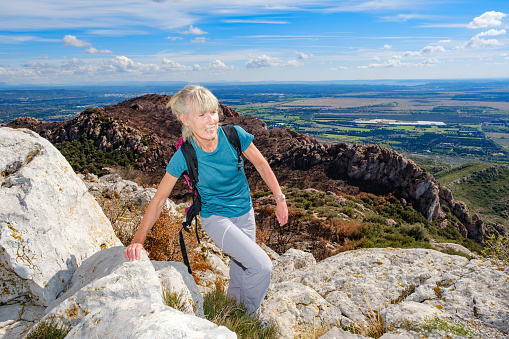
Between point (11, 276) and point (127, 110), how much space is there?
2362 inches

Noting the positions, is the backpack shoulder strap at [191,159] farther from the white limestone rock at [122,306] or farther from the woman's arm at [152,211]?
the white limestone rock at [122,306]

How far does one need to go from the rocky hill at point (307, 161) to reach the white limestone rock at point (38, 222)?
855 inches

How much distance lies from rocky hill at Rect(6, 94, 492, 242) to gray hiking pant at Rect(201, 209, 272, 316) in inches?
902

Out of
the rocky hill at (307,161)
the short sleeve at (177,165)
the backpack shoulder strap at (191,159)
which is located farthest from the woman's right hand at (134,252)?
the rocky hill at (307,161)

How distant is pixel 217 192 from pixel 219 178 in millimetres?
189

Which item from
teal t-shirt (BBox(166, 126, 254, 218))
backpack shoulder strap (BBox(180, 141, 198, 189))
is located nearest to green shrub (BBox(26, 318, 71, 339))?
teal t-shirt (BBox(166, 126, 254, 218))

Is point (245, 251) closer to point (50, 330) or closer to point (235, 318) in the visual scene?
point (235, 318)

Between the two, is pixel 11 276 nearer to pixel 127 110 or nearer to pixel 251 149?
pixel 251 149

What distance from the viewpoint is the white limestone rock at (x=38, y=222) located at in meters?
3.57

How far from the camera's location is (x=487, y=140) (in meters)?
180

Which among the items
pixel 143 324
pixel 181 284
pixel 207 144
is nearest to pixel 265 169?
pixel 207 144

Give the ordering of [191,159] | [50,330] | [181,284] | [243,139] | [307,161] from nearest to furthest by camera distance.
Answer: [50,330] → [191,159] → [181,284] → [243,139] → [307,161]

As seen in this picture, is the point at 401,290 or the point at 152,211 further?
the point at 401,290

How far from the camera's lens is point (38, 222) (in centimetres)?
377
